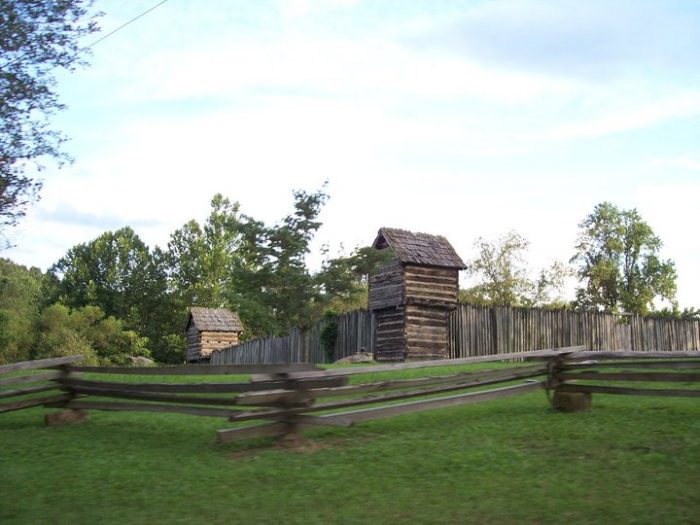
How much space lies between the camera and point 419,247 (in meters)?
27.8

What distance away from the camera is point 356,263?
2667 cm

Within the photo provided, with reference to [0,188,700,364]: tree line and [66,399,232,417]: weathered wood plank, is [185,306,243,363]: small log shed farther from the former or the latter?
[66,399,232,417]: weathered wood plank

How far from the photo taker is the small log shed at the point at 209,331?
4709cm

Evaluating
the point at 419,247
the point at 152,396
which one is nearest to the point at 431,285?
the point at 419,247

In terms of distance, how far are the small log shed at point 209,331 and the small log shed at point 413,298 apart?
21.4 metres

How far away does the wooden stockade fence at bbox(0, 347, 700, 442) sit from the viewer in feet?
26.6

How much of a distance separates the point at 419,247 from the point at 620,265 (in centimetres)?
2872

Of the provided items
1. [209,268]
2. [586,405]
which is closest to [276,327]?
[586,405]

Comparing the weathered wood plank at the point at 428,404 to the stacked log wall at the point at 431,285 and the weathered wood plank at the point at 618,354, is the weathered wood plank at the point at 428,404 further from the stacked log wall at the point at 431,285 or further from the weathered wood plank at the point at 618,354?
the stacked log wall at the point at 431,285

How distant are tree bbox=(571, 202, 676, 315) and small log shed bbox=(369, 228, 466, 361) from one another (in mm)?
26091

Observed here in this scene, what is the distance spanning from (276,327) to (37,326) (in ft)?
98.4

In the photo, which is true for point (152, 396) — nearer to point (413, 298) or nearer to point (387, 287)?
point (413, 298)

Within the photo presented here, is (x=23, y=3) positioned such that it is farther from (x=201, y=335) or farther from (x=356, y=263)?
(x=201, y=335)

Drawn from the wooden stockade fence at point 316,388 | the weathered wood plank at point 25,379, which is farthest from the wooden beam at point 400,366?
the weathered wood plank at point 25,379
